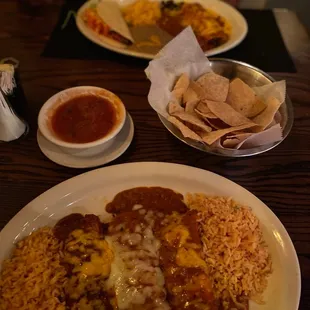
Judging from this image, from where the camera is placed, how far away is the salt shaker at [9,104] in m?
1.73

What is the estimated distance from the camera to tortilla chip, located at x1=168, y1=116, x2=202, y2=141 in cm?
172

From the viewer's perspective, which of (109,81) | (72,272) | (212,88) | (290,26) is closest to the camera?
(72,272)

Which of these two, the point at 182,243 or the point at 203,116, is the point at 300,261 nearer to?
Result: the point at 182,243

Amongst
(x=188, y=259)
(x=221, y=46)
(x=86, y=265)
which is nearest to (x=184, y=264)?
(x=188, y=259)

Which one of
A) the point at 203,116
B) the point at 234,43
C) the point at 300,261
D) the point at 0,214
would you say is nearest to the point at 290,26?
the point at 234,43

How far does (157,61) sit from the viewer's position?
200 centimetres

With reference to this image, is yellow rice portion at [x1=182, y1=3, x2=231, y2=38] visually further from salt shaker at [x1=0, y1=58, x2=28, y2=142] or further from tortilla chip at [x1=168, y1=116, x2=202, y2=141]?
salt shaker at [x1=0, y1=58, x2=28, y2=142]

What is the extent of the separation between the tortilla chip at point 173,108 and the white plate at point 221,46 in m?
0.54

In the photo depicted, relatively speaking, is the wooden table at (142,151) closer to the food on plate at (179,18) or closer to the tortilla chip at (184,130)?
the tortilla chip at (184,130)

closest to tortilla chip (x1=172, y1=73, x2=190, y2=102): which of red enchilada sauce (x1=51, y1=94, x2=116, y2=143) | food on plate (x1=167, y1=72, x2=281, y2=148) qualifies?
food on plate (x1=167, y1=72, x2=281, y2=148)

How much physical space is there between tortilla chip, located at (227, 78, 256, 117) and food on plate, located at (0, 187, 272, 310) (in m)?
0.54

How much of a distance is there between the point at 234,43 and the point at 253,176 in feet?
3.47

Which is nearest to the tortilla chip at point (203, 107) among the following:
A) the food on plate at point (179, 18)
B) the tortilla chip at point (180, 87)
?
the tortilla chip at point (180, 87)

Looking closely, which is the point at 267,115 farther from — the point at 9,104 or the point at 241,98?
the point at 9,104
